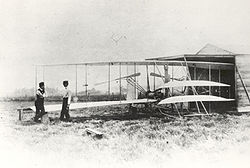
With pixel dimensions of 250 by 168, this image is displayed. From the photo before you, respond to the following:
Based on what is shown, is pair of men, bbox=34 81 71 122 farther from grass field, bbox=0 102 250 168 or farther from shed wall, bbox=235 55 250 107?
shed wall, bbox=235 55 250 107

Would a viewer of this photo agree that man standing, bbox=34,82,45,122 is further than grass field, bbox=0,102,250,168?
Yes

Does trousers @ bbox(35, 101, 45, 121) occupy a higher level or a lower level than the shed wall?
lower

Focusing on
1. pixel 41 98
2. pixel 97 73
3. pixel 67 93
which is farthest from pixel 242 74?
pixel 41 98

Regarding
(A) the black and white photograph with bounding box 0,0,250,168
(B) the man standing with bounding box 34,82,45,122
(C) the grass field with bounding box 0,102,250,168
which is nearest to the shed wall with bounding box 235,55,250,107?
(A) the black and white photograph with bounding box 0,0,250,168

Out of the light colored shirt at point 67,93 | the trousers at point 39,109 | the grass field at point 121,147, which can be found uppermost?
the light colored shirt at point 67,93

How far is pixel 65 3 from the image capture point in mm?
3447

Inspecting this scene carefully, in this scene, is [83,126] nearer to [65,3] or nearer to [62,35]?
[62,35]

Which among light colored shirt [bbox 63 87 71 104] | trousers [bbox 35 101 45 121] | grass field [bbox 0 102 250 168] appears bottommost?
grass field [bbox 0 102 250 168]

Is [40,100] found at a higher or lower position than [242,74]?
lower

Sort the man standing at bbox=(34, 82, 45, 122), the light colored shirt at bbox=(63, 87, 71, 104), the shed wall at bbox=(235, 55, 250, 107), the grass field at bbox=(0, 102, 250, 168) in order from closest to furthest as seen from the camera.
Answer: the grass field at bbox=(0, 102, 250, 168) < the man standing at bbox=(34, 82, 45, 122) < the light colored shirt at bbox=(63, 87, 71, 104) < the shed wall at bbox=(235, 55, 250, 107)

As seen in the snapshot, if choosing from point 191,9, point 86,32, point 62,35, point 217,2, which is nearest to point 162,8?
point 191,9

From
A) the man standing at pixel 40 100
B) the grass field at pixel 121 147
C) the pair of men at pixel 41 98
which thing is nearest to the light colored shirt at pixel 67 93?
the pair of men at pixel 41 98

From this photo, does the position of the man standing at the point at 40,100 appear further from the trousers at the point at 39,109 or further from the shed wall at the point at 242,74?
the shed wall at the point at 242,74

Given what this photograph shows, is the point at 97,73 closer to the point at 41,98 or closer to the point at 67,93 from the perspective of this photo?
the point at 67,93
